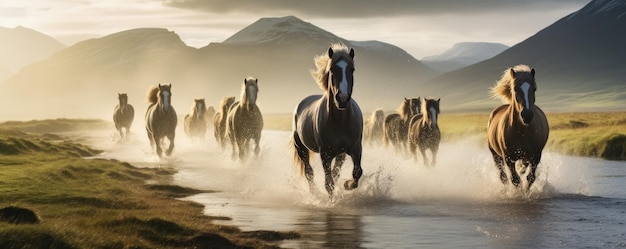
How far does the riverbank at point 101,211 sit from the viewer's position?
1123 cm

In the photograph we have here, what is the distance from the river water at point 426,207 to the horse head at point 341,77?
2.39 m

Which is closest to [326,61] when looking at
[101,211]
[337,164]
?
[337,164]

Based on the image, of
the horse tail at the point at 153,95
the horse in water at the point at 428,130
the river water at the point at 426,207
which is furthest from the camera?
the horse tail at the point at 153,95

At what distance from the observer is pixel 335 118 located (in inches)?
655

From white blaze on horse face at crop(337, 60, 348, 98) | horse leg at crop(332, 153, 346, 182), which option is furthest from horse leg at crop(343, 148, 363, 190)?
white blaze on horse face at crop(337, 60, 348, 98)

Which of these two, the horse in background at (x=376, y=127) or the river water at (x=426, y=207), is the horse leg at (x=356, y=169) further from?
the horse in background at (x=376, y=127)

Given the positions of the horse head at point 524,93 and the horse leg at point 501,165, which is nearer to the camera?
the horse head at point 524,93

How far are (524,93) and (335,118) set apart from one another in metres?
4.50

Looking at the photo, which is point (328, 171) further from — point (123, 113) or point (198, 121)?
point (123, 113)

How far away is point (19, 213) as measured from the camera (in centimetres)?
1230

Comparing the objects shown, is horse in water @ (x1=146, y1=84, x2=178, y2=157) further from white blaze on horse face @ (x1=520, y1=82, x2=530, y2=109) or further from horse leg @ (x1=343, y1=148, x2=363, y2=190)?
white blaze on horse face @ (x1=520, y1=82, x2=530, y2=109)

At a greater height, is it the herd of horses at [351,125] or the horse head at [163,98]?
the horse head at [163,98]

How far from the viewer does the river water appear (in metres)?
12.6

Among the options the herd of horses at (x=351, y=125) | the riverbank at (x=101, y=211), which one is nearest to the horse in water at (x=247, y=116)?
the riverbank at (x=101, y=211)
